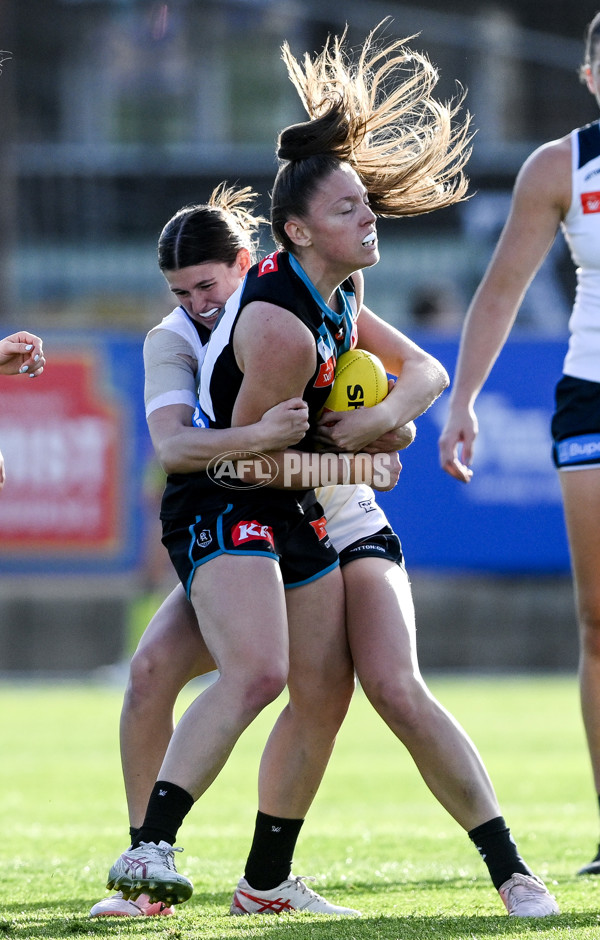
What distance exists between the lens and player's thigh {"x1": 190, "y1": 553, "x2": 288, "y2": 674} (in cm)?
340

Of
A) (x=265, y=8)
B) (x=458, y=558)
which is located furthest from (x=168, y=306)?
(x=265, y=8)

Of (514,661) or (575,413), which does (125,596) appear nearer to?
(514,661)

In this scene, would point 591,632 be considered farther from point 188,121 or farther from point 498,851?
point 188,121

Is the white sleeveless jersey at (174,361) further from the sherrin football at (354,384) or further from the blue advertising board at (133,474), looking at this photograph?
the blue advertising board at (133,474)

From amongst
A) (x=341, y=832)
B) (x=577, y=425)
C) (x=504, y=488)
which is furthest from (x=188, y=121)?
(x=577, y=425)

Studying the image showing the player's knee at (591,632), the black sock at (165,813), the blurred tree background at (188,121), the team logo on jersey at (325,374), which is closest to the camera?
the black sock at (165,813)

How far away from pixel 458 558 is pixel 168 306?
3859mm

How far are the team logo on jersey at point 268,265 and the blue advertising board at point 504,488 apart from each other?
8.17 metres

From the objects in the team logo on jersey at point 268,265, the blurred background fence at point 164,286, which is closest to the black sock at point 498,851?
the team logo on jersey at point 268,265

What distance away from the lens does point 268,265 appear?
356 cm

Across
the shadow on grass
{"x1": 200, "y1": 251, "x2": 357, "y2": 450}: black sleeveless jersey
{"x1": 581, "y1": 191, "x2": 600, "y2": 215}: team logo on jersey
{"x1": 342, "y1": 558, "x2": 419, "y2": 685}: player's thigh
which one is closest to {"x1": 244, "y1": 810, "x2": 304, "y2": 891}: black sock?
the shadow on grass

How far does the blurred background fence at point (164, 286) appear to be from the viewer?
457 inches

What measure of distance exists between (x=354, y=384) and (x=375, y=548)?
47 centimetres

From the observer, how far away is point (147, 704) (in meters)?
3.82
